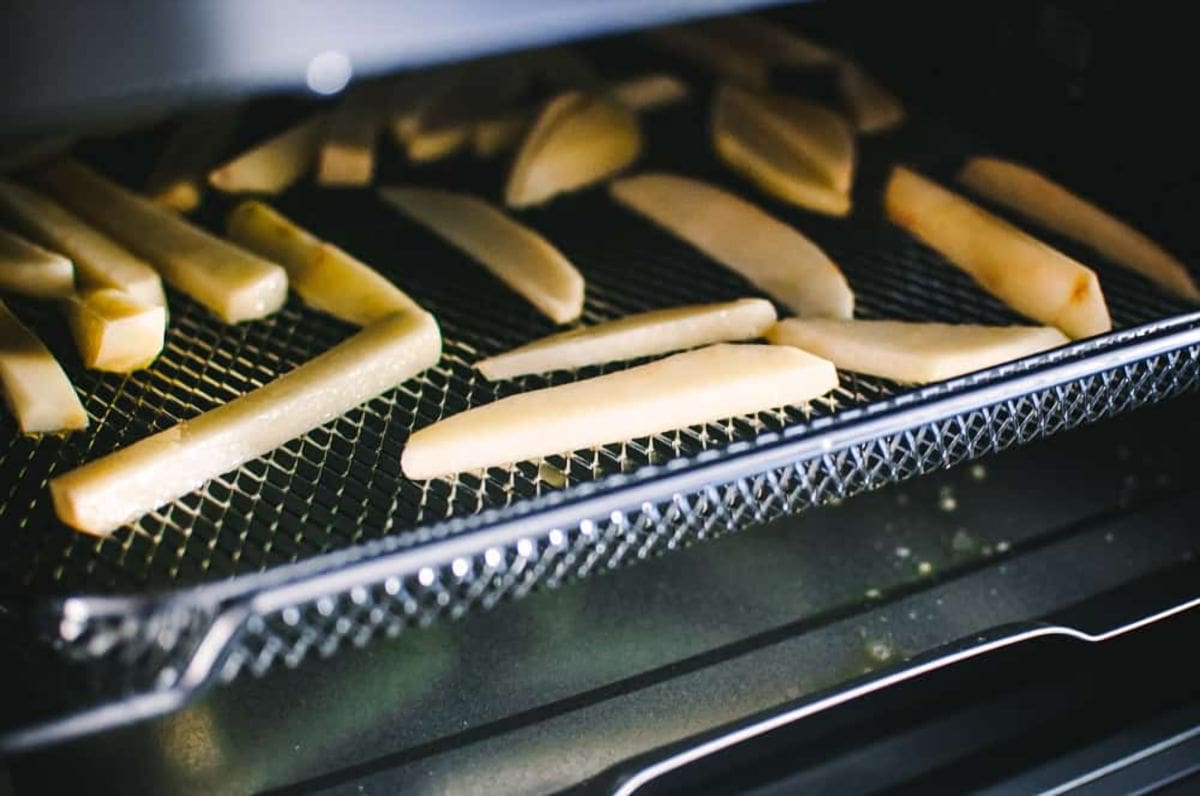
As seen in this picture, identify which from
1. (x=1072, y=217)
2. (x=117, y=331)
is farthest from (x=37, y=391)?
(x=1072, y=217)

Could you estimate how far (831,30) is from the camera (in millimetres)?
1489

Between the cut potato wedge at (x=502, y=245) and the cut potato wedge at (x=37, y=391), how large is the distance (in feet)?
1.19

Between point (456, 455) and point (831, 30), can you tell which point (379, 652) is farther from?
point (831, 30)

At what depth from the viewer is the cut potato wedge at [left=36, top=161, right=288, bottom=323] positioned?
40.1 inches

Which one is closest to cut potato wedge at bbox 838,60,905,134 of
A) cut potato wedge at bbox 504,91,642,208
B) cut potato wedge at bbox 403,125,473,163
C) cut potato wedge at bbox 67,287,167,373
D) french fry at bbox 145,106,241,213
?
cut potato wedge at bbox 504,91,642,208

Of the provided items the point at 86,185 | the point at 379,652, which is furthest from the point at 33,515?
the point at 86,185

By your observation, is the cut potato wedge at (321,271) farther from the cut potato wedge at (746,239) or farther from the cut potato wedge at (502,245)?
the cut potato wedge at (746,239)

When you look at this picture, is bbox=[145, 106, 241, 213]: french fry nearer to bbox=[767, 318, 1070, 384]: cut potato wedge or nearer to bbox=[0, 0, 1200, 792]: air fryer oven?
bbox=[0, 0, 1200, 792]: air fryer oven

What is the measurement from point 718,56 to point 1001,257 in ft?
1.71

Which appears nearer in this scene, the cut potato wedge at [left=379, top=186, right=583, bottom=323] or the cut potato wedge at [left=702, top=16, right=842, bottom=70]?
the cut potato wedge at [left=379, top=186, right=583, bottom=323]

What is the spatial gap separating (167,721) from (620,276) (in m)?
0.52

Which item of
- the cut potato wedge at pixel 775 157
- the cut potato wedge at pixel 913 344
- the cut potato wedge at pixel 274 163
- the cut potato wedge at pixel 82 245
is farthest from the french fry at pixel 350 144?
the cut potato wedge at pixel 913 344

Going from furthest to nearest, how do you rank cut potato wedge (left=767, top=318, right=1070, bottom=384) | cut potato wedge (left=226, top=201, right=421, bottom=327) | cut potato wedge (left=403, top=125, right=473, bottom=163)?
cut potato wedge (left=403, top=125, right=473, bottom=163), cut potato wedge (left=226, top=201, right=421, bottom=327), cut potato wedge (left=767, top=318, right=1070, bottom=384)

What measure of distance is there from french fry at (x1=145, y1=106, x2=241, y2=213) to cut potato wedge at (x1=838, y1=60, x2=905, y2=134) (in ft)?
2.14
